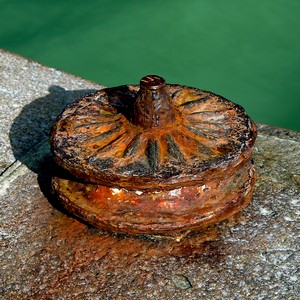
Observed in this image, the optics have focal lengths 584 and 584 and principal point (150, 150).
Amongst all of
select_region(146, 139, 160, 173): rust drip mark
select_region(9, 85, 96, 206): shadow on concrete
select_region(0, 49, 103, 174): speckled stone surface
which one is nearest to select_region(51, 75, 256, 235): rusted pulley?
→ select_region(146, 139, 160, 173): rust drip mark

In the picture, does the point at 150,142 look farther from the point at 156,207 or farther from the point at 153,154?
the point at 156,207

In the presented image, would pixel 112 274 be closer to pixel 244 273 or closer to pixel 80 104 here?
pixel 244 273

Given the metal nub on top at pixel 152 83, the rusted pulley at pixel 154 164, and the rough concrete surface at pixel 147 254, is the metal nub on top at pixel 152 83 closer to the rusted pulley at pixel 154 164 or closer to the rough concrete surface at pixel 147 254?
the rusted pulley at pixel 154 164

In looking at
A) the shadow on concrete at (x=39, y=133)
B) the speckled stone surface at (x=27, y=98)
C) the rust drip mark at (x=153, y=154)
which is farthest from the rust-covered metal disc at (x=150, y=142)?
the speckled stone surface at (x=27, y=98)

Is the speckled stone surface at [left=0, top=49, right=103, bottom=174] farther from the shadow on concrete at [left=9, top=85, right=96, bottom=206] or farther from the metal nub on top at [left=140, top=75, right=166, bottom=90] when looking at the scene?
the metal nub on top at [left=140, top=75, right=166, bottom=90]

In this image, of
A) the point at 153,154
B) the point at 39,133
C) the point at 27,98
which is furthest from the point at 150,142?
the point at 27,98

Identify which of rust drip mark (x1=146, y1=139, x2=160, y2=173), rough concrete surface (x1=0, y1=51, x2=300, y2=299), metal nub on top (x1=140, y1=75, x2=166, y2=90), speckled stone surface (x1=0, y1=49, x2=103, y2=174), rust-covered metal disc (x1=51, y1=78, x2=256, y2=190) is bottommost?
speckled stone surface (x1=0, y1=49, x2=103, y2=174)

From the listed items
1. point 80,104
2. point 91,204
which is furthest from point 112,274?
point 80,104
